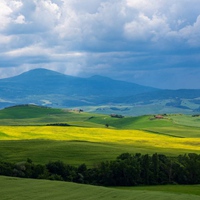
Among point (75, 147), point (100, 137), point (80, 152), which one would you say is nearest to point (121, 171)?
point (80, 152)

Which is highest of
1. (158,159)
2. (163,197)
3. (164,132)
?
(164,132)

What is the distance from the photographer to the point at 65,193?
206 ft

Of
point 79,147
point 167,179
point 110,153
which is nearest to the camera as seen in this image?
point 167,179

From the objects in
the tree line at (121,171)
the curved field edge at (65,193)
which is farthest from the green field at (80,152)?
the tree line at (121,171)

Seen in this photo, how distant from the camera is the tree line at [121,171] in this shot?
8819 centimetres

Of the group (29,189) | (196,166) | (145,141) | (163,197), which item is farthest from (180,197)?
(145,141)

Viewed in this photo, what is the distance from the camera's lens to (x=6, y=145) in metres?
122

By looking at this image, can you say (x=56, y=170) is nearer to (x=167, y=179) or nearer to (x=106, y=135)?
(x=167, y=179)

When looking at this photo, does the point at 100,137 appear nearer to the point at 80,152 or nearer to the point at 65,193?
the point at 80,152

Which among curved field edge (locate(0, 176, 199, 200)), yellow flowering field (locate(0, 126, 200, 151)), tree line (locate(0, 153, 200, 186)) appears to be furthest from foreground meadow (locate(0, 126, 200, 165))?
curved field edge (locate(0, 176, 199, 200))

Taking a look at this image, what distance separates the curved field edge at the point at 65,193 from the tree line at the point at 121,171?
17196 mm

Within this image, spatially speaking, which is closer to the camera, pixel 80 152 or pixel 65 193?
pixel 65 193

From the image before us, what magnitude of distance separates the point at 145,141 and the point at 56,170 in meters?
59.2

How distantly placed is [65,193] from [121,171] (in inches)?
1123
